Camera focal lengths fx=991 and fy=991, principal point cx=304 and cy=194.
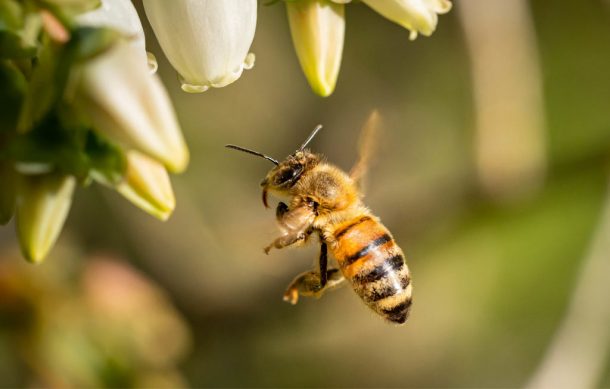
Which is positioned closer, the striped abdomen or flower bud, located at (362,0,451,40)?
flower bud, located at (362,0,451,40)

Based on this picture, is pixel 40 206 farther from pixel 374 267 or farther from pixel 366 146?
pixel 366 146

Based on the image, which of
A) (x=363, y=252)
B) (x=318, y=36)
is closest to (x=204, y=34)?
(x=318, y=36)

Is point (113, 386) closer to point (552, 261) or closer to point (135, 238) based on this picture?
point (135, 238)

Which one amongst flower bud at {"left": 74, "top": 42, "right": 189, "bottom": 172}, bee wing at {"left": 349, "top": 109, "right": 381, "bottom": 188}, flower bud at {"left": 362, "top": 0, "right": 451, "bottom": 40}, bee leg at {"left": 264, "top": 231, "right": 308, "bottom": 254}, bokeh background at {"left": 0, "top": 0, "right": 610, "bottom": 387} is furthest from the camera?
bokeh background at {"left": 0, "top": 0, "right": 610, "bottom": 387}

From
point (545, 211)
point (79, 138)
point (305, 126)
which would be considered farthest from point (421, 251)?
point (79, 138)

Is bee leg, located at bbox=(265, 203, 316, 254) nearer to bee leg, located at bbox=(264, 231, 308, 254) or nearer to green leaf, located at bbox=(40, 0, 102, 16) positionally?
bee leg, located at bbox=(264, 231, 308, 254)

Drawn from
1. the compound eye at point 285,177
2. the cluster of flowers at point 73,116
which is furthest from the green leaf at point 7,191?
the compound eye at point 285,177

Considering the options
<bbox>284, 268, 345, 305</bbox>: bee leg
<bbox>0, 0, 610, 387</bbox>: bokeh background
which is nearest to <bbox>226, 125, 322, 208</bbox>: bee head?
<bbox>284, 268, 345, 305</bbox>: bee leg
